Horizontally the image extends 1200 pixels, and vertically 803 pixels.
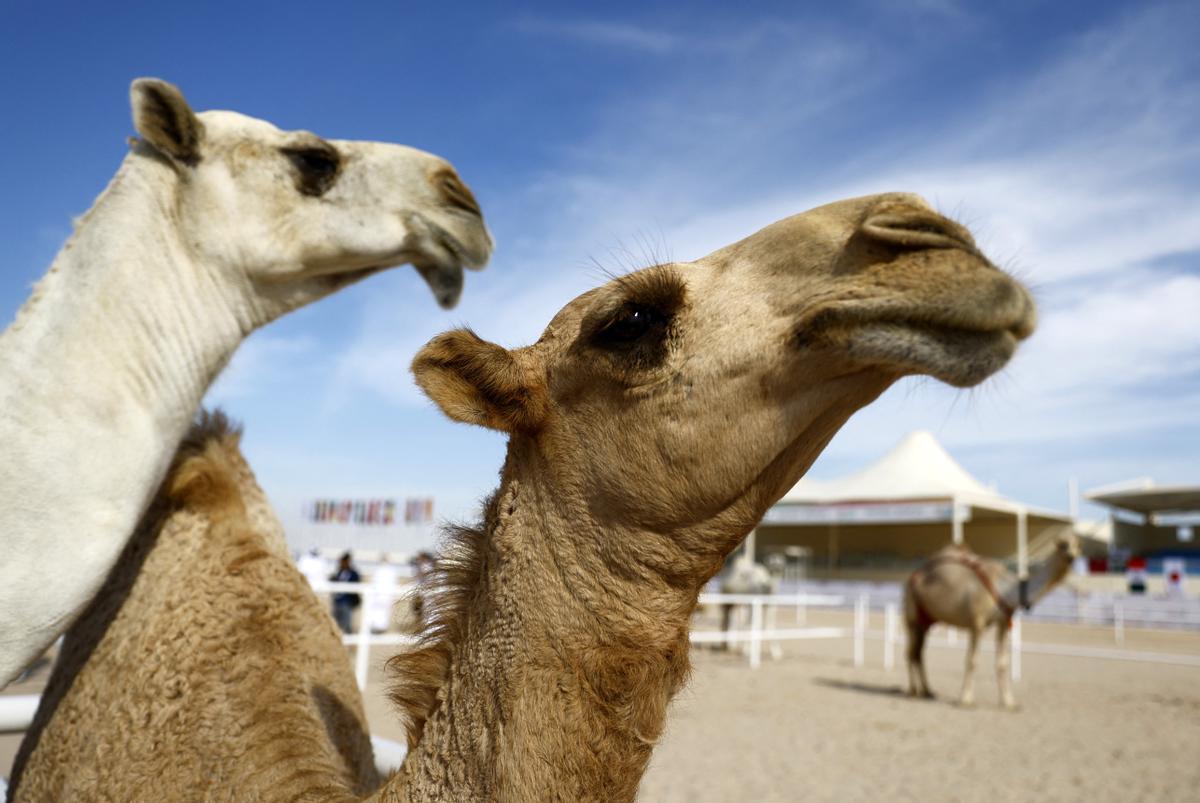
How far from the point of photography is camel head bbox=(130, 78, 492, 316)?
2.52 meters

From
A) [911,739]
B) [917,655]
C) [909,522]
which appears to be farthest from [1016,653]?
[909,522]

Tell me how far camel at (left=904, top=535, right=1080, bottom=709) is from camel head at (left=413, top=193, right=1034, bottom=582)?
11997 millimetres

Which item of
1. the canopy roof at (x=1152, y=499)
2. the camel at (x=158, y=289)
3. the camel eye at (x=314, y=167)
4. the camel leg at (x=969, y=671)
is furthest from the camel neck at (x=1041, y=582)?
the canopy roof at (x=1152, y=499)

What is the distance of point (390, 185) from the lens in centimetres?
282

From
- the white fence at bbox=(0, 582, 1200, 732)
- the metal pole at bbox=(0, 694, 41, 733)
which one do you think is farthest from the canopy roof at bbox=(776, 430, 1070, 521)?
the metal pole at bbox=(0, 694, 41, 733)

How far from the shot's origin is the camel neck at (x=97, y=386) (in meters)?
1.94

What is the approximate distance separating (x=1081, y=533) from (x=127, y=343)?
55477 millimetres

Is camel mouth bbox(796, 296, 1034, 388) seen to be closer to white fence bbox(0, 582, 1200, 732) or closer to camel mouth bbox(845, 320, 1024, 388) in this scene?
camel mouth bbox(845, 320, 1024, 388)

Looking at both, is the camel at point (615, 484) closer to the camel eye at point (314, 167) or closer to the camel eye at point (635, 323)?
the camel eye at point (635, 323)

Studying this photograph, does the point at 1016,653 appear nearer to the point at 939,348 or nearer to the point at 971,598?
the point at 971,598

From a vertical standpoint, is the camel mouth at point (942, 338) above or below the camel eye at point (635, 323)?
below

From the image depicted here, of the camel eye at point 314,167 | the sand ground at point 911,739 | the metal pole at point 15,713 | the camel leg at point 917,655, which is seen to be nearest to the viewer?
the camel eye at point 314,167

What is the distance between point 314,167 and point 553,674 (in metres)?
1.85

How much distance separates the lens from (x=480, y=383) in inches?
69.8
